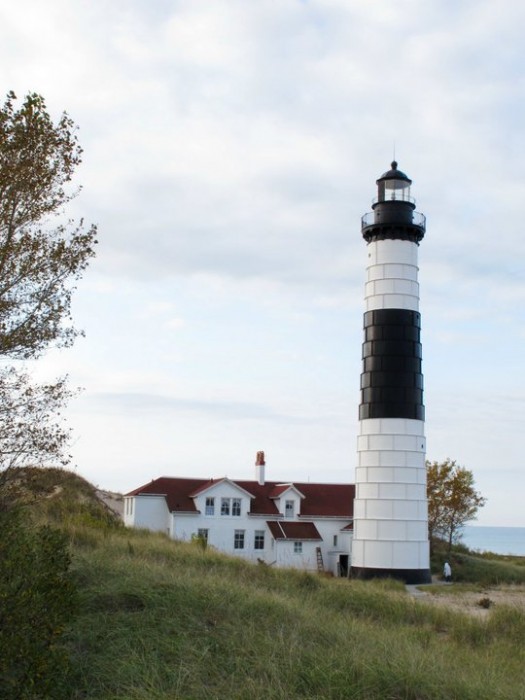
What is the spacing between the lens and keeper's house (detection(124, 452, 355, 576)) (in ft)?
121

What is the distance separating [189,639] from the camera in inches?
376

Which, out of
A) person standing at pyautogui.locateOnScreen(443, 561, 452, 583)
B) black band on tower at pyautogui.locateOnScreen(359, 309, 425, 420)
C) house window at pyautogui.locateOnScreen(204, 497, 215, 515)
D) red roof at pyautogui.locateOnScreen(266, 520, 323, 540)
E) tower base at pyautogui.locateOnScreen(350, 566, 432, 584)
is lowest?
person standing at pyautogui.locateOnScreen(443, 561, 452, 583)

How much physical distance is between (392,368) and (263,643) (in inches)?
833

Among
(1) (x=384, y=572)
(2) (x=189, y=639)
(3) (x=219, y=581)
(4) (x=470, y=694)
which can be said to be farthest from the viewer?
(1) (x=384, y=572)

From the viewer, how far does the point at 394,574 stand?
93.2 feet

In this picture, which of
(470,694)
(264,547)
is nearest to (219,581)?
(470,694)

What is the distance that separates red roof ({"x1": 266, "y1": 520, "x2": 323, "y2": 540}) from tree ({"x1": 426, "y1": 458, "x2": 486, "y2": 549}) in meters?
7.05

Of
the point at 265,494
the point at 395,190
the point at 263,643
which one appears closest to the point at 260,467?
the point at 265,494

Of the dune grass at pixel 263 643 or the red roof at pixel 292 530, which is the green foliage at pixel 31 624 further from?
the red roof at pixel 292 530

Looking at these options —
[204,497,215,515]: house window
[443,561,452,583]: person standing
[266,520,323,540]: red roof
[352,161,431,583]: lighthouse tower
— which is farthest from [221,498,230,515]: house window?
[443,561,452,583]: person standing

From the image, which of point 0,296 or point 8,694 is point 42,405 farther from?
point 8,694

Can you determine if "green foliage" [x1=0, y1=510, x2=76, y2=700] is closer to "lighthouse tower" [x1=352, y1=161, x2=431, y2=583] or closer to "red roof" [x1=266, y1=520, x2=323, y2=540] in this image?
"lighthouse tower" [x1=352, y1=161, x2=431, y2=583]

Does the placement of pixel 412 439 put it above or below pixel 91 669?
above

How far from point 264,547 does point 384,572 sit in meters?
10.3
